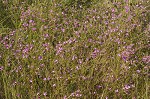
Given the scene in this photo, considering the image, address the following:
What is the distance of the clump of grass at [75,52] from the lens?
10.2ft

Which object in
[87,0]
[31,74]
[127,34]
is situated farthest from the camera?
[87,0]

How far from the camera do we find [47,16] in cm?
456

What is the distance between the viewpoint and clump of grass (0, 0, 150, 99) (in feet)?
10.2

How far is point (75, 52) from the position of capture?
3.60 metres

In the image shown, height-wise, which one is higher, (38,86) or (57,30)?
(57,30)

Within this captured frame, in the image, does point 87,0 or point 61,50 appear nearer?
point 61,50

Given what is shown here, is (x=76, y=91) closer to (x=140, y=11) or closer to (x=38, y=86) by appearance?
(x=38, y=86)

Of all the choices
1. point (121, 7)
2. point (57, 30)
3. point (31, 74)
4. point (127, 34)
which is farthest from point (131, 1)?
point (31, 74)

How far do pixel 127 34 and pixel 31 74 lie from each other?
1474mm

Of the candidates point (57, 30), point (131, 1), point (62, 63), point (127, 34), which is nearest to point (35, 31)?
point (57, 30)

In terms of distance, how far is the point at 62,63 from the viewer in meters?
3.32

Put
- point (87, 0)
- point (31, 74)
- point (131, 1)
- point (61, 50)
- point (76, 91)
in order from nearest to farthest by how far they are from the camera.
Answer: point (76, 91)
point (31, 74)
point (61, 50)
point (131, 1)
point (87, 0)

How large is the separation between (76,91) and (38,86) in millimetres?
438

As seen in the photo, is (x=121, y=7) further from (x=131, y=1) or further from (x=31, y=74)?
(x=31, y=74)
